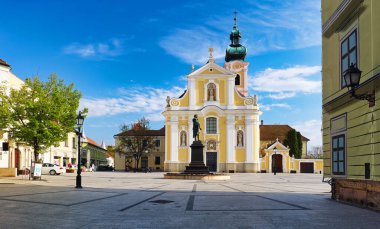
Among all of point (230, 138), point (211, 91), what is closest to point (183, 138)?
point (230, 138)

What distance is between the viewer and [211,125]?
66.2 metres

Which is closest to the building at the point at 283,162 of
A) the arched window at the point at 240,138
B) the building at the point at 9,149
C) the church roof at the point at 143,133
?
the arched window at the point at 240,138

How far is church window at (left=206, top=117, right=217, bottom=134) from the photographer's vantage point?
6612 centimetres

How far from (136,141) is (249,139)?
20.4 meters

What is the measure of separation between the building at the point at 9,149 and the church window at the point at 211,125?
97.8 feet

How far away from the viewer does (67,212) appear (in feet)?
38.5

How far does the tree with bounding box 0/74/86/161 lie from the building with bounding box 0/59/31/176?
0.94 m

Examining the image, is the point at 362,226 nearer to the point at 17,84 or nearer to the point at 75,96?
the point at 75,96

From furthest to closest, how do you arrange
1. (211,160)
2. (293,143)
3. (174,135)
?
(293,143)
(174,135)
(211,160)

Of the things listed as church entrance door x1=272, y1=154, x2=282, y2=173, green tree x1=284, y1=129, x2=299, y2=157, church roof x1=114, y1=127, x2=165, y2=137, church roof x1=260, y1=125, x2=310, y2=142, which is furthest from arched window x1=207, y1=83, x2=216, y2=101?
church roof x1=260, y1=125, x2=310, y2=142

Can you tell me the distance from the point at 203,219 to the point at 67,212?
12.9ft

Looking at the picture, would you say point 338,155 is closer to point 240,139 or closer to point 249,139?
point 249,139

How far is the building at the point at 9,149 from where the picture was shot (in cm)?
3556

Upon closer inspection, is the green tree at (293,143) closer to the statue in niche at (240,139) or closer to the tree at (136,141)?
the statue in niche at (240,139)
